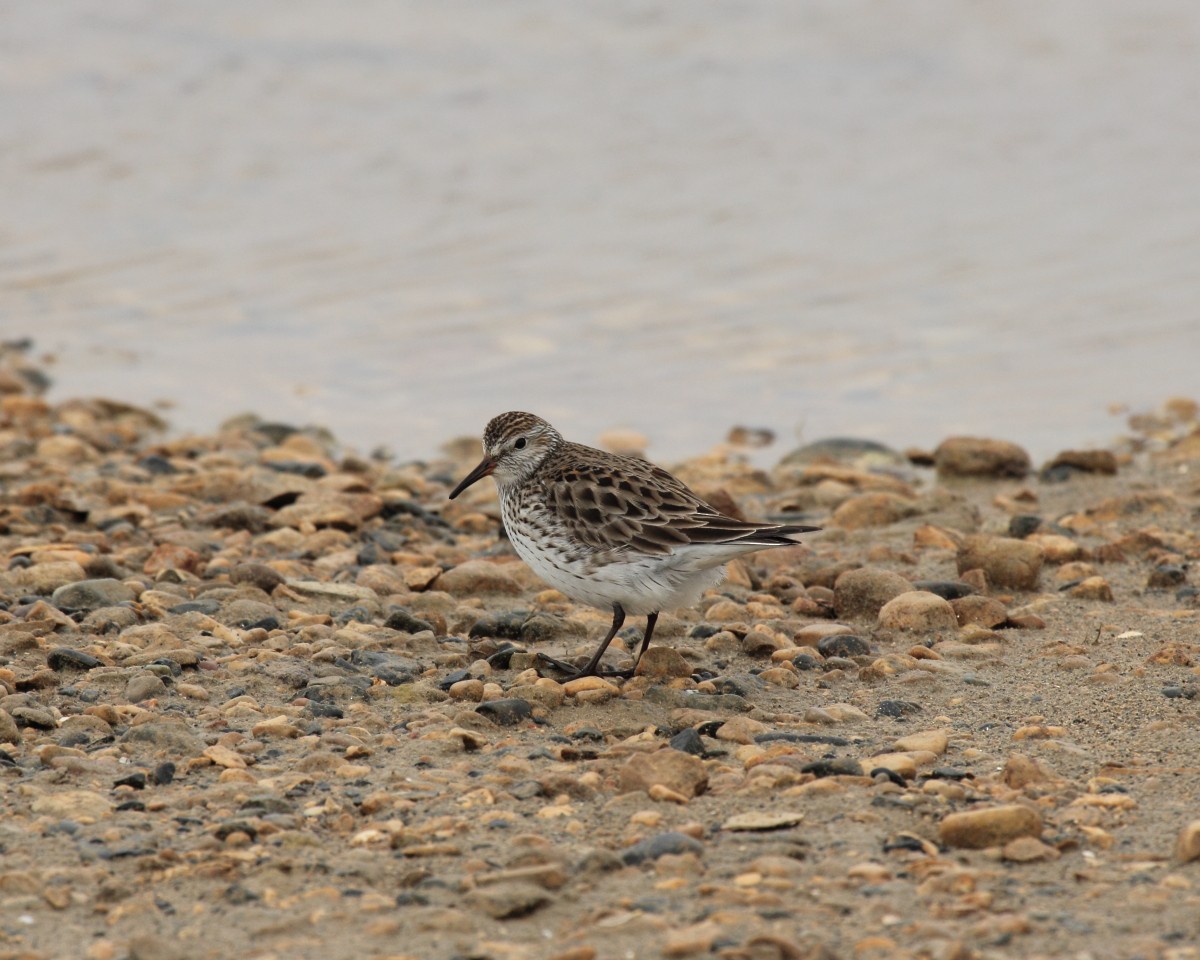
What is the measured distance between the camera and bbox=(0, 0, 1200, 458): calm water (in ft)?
43.8

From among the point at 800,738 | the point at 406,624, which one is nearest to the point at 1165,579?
the point at 800,738

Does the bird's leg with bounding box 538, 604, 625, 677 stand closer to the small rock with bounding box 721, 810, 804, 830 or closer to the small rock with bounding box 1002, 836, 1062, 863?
the small rock with bounding box 721, 810, 804, 830

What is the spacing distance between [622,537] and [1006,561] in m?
2.51

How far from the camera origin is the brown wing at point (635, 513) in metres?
6.86

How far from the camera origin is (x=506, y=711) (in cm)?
652

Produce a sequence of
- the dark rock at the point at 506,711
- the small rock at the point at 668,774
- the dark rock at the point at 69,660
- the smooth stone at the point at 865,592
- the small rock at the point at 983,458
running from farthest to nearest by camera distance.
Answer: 1. the small rock at the point at 983,458
2. the smooth stone at the point at 865,592
3. the dark rock at the point at 69,660
4. the dark rock at the point at 506,711
5. the small rock at the point at 668,774

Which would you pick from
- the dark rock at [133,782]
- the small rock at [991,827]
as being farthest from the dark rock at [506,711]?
the small rock at [991,827]

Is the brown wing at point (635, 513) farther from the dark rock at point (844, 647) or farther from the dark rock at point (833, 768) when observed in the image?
the dark rock at point (833, 768)

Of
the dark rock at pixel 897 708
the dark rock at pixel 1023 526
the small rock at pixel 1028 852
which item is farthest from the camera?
the dark rock at pixel 1023 526

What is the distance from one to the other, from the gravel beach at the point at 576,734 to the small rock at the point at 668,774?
0.02 m

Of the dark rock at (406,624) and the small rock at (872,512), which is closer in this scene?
the dark rock at (406,624)

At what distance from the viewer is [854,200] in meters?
16.2

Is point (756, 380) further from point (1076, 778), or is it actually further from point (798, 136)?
point (1076, 778)

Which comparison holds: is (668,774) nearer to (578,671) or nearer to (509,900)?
(509,900)
